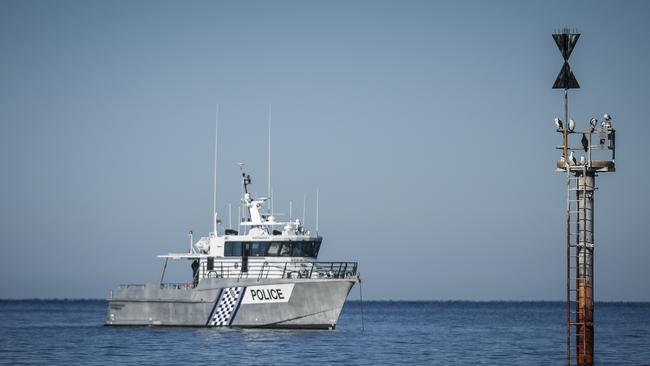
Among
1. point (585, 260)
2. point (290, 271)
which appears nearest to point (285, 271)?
point (290, 271)

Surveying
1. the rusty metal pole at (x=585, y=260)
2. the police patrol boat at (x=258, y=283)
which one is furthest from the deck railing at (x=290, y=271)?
the rusty metal pole at (x=585, y=260)

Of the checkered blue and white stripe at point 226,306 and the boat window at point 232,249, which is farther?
the boat window at point 232,249

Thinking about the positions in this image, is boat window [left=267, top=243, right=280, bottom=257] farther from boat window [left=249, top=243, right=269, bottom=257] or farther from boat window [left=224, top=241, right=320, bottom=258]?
boat window [left=249, top=243, right=269, bottom=257]

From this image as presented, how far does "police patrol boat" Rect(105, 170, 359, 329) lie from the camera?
47281 mm

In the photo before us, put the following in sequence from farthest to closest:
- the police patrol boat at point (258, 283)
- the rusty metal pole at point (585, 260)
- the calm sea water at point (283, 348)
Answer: the police patrol boat at point (258, 283) → the calm sea water at point (283, 348) → the rusty metal pole at point (585, 260)

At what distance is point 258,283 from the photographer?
47.4m

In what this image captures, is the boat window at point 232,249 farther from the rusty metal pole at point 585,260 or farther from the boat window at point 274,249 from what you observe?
the rusty metal pole at point 585,260

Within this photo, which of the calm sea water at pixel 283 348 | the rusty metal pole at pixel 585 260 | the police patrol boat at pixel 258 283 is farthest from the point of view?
the police patrol boat at pixel 258 283

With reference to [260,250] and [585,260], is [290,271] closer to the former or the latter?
[260,250]

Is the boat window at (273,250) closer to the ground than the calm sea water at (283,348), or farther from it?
farther from it

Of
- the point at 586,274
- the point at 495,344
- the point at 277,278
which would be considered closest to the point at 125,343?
the point at 277,278

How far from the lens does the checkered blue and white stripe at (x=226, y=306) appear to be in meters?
48.0

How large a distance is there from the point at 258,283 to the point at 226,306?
1919mm

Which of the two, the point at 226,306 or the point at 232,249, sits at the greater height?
the point at 232,249
